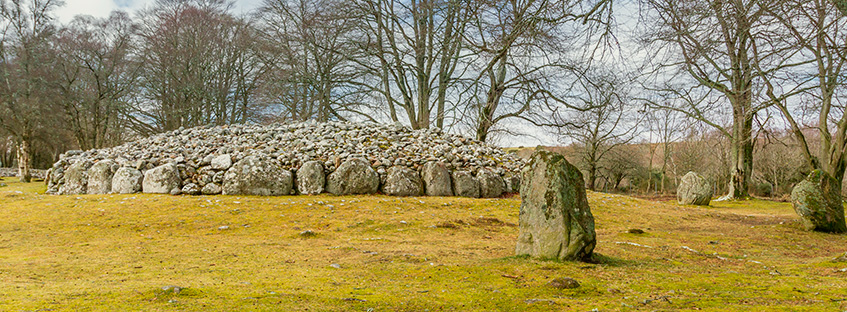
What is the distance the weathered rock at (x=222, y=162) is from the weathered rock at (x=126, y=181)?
191cm

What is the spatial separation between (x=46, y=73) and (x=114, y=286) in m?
25.5

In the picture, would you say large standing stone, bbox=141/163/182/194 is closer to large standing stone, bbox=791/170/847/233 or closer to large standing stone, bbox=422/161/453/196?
large standing stone, bbox=422/161/453/196

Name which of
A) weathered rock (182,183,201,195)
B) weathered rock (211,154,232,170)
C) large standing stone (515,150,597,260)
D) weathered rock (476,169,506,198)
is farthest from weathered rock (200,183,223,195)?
large standing stone (515,150,597,260)

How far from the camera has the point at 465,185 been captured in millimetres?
12961

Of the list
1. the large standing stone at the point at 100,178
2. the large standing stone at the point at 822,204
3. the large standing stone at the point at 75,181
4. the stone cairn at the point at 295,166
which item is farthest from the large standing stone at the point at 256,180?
the large standing stone at the point at 822,204

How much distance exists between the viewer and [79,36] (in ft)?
80.2

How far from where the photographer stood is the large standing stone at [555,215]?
17.8 ft

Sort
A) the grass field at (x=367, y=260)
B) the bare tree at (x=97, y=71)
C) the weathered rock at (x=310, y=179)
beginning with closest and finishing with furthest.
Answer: the grass field at (x=367, y=260)
the weathered rock at (x=310, y=179)
the bare tree at (x=97, y=71)

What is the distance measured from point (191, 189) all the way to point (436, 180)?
253 inches

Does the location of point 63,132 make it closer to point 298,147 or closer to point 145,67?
point 145,67

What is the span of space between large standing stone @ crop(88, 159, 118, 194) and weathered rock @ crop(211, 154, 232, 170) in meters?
2.73

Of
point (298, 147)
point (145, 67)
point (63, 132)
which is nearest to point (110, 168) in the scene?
point (298, 147)

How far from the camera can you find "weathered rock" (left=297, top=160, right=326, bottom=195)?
12.0m

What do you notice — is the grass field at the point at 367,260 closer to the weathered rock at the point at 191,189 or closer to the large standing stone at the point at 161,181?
the weathered rock at the point at 191,189
